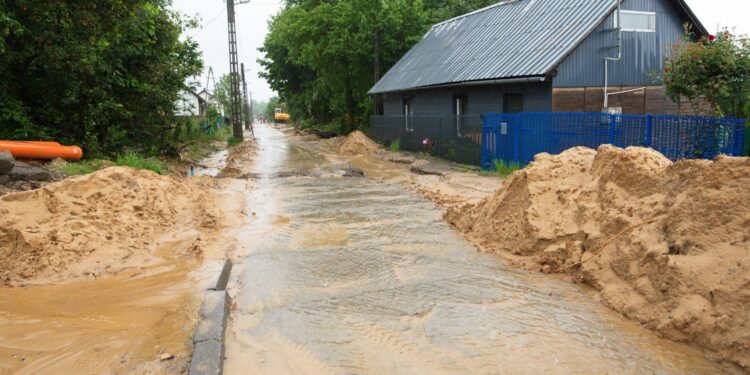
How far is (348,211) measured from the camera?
10.6m

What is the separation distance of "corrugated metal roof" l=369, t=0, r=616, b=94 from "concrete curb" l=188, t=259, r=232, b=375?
12.6 metres

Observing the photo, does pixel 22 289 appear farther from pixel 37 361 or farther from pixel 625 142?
pixel 625 142

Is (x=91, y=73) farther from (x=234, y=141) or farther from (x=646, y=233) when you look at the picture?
(x=234, y=141)

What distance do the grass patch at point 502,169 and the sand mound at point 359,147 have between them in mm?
10013

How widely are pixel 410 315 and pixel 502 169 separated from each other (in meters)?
10.5

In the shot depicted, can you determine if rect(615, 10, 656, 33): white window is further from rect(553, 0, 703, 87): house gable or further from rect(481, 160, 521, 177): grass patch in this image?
rect(481, 160, 521, 177): grass patch

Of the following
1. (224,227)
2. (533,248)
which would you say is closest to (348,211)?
(224,227)

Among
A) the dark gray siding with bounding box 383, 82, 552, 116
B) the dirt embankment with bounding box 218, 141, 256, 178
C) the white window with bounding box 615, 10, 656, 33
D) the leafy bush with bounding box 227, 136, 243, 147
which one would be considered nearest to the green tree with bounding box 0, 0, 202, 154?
the dirt embankment with bounding box 218, 141, 256, 178

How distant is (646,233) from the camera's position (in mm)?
5578

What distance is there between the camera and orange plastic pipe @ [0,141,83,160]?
11469 millimetres

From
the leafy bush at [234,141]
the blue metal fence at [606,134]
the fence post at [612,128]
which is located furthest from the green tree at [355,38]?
the fence post at [612,128]

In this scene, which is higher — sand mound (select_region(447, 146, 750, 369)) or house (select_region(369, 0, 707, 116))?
house (select_region(369, 0, 707, 116))

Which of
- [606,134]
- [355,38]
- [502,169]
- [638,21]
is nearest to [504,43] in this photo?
[638,21]

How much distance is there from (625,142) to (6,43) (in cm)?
1467
